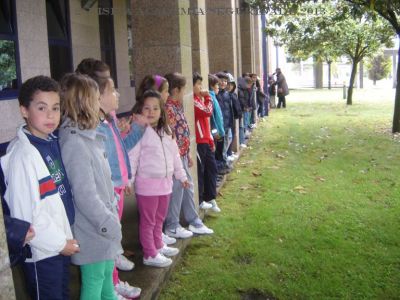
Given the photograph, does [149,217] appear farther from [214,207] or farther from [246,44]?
[246,44]

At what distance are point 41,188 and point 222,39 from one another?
318 inches

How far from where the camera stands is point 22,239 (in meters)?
2.05

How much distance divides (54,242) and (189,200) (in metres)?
2.64

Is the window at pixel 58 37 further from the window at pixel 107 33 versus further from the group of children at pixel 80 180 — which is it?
the group of children at pixel 80 180

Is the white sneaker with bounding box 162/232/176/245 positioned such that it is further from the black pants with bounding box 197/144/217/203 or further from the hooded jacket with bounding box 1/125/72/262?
the hooded jacket with bounding box 1/125/72/262

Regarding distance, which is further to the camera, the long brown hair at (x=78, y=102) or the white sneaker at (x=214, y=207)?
the white sneaker at (x=214, y=207)

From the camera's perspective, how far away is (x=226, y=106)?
7.75 metres

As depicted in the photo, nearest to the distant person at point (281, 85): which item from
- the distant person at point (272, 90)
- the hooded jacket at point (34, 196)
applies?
the distant person at point (272, 90)

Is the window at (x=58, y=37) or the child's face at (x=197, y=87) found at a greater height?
the window at (x=58, y=37)

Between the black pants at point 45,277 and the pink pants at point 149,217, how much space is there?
58.9 inches

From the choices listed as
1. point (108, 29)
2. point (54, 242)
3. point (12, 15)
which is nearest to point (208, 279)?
point (54, 242)

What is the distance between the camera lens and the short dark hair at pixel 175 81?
4508mm

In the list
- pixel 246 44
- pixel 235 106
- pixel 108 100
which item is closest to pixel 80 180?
pixel 108 100

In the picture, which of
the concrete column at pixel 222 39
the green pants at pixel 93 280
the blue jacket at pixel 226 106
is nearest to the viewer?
the green pants at pixel 93 280
